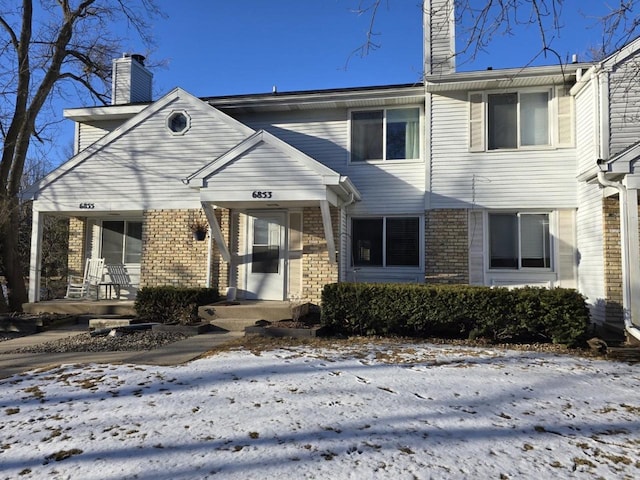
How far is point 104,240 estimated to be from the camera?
40.1 ft

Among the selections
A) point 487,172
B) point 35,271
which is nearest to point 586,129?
point 487,172

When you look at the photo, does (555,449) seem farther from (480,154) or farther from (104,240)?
(104,240)

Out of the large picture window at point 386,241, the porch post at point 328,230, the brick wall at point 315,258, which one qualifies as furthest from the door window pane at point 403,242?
the porch post at point 328,230

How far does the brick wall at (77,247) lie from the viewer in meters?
12.0

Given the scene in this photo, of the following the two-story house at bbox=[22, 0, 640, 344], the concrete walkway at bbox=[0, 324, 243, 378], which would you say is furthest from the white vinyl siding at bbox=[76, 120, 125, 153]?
the concrete walkway at bbox=[0, 324, 243, 378]

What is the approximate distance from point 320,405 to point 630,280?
20.4 ft

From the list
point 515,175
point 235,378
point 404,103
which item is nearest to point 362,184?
point 404,103

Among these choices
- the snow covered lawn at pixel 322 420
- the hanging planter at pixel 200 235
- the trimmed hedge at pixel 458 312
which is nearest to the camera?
the snow covered lawn at pixel 322 420

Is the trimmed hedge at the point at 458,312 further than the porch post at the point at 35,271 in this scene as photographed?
No

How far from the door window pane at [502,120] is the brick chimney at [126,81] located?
10.1 meters

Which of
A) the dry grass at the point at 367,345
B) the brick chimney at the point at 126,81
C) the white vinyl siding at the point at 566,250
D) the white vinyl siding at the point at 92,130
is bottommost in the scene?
the dry grass at the point at 367,345

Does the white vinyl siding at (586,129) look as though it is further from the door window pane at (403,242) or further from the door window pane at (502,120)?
the door window pane at (403,242)

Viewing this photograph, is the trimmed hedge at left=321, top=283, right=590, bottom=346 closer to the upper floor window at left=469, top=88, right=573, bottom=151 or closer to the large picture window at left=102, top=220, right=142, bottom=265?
the upper floor window at left=469, top=88, right=573, bottom=151

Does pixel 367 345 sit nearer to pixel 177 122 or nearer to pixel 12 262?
pixel 177 122
